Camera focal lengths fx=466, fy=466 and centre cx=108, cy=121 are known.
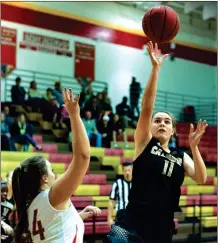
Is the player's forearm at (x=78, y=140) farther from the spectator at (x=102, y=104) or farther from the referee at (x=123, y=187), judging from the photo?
the spectator at (x=102, y=104)

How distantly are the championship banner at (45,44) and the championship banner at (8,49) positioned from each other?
27cm

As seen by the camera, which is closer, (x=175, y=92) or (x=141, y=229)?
(x=141, y=229)

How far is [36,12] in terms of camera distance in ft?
41.7

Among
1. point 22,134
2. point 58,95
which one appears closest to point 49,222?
point 22,134

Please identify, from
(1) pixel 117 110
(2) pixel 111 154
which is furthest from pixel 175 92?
(2) pixel 111 154

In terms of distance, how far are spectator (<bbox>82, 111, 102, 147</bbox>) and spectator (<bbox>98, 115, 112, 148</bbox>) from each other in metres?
0.16

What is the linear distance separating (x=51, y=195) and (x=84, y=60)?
39.6 ft

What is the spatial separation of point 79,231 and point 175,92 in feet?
46.2

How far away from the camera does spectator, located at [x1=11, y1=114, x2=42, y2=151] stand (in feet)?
28.7

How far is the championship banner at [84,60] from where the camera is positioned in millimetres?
13570

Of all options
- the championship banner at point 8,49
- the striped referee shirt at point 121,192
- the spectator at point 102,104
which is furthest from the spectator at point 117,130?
the striped referee shirt at point 121,192

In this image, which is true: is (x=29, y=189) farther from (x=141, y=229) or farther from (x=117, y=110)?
(x=117, y=110)

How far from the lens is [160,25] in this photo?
10.1 ft

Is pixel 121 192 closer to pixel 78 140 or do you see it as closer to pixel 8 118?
pixel 78 140
